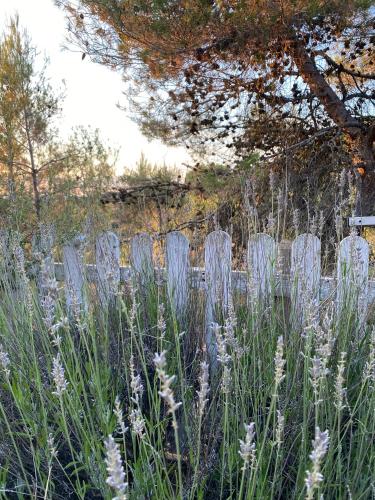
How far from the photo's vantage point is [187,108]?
5410mm

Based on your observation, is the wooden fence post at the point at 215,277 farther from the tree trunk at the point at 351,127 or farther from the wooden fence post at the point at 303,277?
the tree trunk at the point at 351,127

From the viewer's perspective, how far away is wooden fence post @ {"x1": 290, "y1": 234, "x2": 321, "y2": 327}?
6.52 ft

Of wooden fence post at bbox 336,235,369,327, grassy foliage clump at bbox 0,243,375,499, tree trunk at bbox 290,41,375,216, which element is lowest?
grassy foliage clump at bbox 0,243,375,499

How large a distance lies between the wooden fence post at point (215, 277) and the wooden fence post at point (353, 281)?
0.52 metres

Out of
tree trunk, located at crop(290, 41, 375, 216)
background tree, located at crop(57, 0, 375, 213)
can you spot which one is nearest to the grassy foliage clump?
background tree, located at crop(57, 0, 375, 213)

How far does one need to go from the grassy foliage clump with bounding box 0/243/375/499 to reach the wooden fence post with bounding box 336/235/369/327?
0.07 m

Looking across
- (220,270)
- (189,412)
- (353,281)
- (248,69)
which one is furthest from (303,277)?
(248,69)

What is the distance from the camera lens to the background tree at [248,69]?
166 inches

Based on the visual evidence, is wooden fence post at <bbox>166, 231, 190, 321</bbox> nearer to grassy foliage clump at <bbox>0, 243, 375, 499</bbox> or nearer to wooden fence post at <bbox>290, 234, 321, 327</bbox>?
grassy foliage clump at <bbox>0, 243, 375, 499</bbox>

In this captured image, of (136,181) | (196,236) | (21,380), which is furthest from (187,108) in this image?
(21,380)

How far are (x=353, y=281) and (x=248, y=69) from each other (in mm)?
3437

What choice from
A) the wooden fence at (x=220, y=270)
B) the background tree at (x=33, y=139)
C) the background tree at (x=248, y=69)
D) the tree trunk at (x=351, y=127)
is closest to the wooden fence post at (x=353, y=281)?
the wooden fence at (x=220, y=270)

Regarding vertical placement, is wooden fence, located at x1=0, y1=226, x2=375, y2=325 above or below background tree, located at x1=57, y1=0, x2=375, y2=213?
below

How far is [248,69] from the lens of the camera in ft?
16.0
